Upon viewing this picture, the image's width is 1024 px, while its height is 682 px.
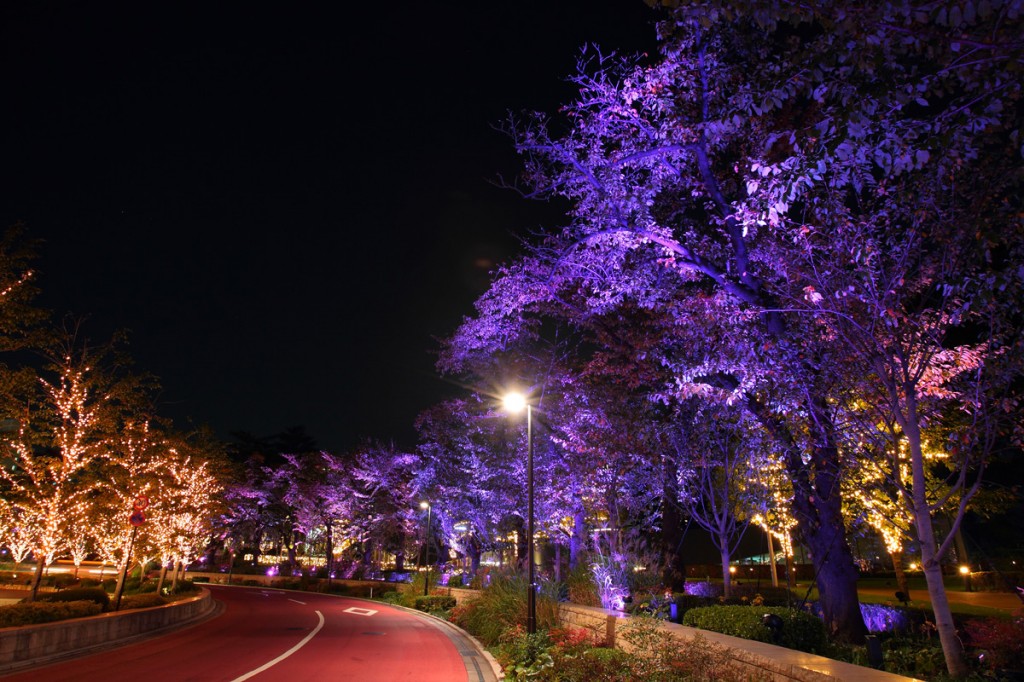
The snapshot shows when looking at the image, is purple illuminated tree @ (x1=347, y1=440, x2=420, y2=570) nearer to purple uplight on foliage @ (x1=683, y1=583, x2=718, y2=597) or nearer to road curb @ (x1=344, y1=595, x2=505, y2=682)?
road curb @ (x1=344, y1=595, x2=505, y2=682)

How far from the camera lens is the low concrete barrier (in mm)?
11617

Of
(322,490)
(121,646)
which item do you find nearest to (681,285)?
(121,646)

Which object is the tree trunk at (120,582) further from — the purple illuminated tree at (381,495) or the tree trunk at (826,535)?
the purple illuminated tree at (381,495)

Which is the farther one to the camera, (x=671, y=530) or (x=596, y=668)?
(x=671, y=530)

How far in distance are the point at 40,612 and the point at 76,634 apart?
0.93 m

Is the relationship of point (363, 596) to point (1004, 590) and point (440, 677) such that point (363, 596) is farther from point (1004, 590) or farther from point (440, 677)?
point (1004, 590)

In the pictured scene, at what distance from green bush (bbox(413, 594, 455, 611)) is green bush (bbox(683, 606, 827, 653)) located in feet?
57.3

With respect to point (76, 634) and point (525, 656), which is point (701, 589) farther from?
point (76, 634)

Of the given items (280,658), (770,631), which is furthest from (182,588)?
(770,631)

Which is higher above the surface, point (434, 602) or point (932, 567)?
point (932, 567)

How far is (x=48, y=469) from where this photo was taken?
1672cm

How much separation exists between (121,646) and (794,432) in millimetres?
16460

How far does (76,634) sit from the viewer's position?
13.7m

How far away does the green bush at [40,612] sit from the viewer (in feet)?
42.0
